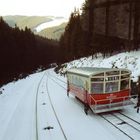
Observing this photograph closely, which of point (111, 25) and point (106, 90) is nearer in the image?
point (106, 90)

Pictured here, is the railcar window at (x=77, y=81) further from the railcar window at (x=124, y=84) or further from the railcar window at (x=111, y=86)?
the railcar window at (x=124, y=84)

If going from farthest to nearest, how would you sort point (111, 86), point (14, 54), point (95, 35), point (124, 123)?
point (14, 54) < point (95, 35) < point (111, 86) < point (124, 123)

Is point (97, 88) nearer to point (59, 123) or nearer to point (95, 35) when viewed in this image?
point (59, 123)

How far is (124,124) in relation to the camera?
1731cm

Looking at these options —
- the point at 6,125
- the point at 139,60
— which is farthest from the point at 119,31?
the point at 6,125

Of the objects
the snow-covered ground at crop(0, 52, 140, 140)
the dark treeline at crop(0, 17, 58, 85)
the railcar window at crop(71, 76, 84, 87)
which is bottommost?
the dark treeline at crop(0, 17, 58, 85)

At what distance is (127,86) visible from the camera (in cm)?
2098

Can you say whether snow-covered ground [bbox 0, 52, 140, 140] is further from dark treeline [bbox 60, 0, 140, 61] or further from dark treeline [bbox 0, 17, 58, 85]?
dark treeline [bbox 0, 17, 58, 85]

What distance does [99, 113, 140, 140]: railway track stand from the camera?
15.5m

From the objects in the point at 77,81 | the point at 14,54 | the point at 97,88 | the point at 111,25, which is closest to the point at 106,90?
the point at 97,88

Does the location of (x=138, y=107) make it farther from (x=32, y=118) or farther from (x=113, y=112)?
(x=32, y=118)

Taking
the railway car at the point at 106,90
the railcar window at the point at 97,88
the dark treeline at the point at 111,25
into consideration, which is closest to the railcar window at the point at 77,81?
the railway car at the point at 106,90

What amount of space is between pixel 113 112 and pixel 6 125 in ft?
22.1

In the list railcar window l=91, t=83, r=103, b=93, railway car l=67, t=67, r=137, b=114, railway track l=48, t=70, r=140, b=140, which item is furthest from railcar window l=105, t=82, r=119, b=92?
railway track l=48, t=70, r=140, b=140
